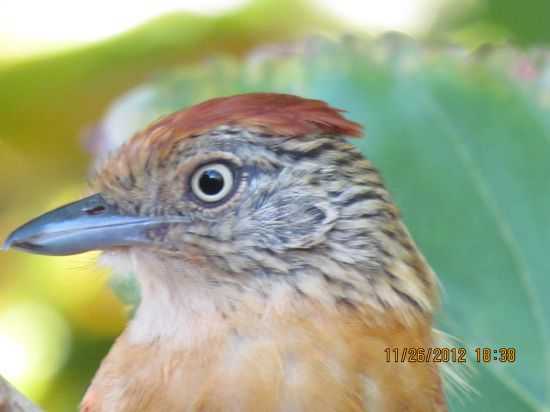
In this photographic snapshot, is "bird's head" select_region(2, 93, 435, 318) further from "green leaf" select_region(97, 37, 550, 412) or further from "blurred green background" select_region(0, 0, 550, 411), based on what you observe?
"green leaf" select_region(97, 37, 550, 412)

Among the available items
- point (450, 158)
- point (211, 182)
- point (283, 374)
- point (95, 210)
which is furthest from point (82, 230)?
point (450, 158)

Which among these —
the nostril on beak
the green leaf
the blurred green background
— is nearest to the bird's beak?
the nostril on beak

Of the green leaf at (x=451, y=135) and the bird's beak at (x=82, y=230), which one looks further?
the green leaf at (x=451, y=135)

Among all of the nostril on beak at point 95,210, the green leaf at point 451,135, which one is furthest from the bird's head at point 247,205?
the green leaf at point 451,135

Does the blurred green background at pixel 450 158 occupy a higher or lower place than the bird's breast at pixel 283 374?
higher

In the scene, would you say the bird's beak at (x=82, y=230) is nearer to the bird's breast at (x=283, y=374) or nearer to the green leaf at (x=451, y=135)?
the bird's breast at (x=283, y=374)

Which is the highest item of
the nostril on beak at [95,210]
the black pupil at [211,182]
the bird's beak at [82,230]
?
the black pupil at [211,182]
